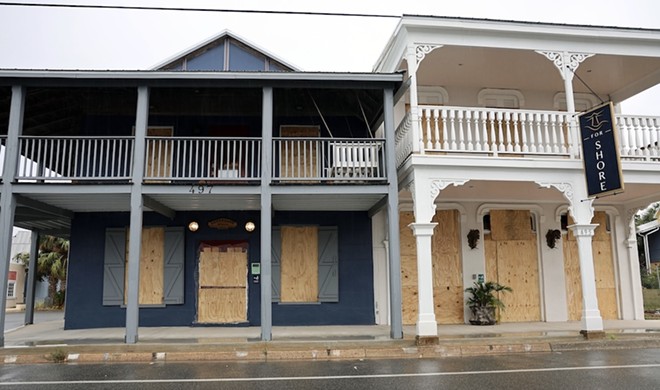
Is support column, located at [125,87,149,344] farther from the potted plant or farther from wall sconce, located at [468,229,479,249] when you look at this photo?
wall sconce, located at [468,229,479,249]

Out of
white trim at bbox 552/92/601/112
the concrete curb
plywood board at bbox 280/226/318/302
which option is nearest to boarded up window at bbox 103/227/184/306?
plywood board at bbox 280/226/318/302

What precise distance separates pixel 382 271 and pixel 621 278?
254 inches

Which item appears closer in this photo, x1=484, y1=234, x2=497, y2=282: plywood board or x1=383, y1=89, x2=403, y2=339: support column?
x1=383, y1=89, x2=403, y2=339: support column

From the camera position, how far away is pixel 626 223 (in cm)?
1352

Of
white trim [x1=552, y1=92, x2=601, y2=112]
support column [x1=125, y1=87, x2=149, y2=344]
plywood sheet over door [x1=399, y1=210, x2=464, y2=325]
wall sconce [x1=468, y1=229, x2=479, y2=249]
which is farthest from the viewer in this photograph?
white trim [x1=552, y1=92, x2=601, y2=112]

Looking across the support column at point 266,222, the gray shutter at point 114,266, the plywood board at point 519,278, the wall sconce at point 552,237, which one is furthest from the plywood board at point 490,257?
the gray shutter at point 114,266

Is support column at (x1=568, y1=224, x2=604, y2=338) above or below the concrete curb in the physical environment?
above

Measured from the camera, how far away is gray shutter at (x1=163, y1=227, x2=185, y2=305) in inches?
484

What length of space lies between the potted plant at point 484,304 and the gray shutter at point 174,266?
712 cm

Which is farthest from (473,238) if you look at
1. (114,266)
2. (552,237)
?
(114,266)

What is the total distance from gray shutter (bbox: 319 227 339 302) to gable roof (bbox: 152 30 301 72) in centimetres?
468

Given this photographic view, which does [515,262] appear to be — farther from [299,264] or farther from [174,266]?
[174,266]

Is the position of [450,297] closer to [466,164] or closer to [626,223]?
[466,164]

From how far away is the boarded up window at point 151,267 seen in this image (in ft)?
40.4
